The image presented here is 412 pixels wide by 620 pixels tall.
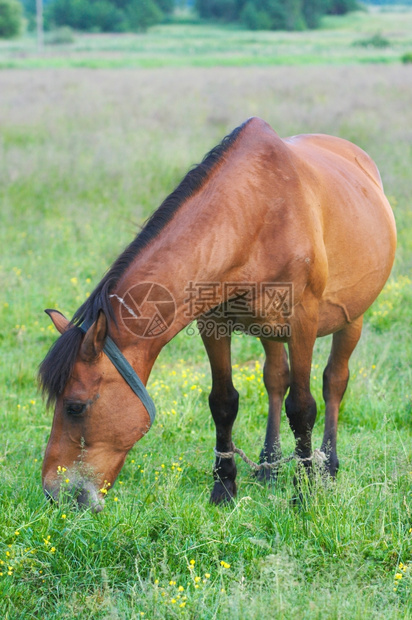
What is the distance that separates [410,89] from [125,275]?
18.0m

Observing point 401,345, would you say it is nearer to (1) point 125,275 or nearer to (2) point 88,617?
(1) point 125,275

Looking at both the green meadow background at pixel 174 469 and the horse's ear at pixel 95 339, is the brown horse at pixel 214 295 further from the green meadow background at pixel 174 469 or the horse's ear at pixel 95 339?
the green meadow background at pixel 174 469

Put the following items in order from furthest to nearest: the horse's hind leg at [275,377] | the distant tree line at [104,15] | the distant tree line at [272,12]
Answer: the distant tree line at [104,15] < the distant tree line at [272,12] < the horse's hind leg at [275,377]

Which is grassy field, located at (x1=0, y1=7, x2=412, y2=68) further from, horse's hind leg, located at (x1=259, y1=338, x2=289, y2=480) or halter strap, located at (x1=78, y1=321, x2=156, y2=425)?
halter strap, located at (x1=78, y1=321, x2=156, y2=425)

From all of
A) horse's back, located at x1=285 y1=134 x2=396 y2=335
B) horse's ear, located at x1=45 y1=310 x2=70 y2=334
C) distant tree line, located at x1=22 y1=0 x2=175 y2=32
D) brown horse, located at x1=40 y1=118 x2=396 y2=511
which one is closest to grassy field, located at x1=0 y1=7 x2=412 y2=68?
distant tree line, located at x1=22 y1=0 x2=175 y2=32

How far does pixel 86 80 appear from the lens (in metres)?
21.8

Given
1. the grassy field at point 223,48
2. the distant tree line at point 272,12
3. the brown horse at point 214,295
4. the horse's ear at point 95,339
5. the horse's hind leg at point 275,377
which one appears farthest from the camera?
the distant tree line at point 272,12

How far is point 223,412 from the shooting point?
12.4 feet

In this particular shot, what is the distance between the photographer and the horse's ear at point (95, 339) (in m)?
2.62

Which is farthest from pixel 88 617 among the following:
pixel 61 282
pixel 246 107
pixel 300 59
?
pixel 300 59

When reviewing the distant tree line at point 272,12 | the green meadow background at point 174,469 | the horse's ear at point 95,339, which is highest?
the distant tree line at point 272,12

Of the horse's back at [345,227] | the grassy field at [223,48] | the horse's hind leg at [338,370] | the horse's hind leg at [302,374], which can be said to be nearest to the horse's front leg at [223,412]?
the horse's hind leg at [302,374]

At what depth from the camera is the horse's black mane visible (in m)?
2.70

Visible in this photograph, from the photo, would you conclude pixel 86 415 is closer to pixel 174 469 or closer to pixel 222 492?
pixel 174 469
